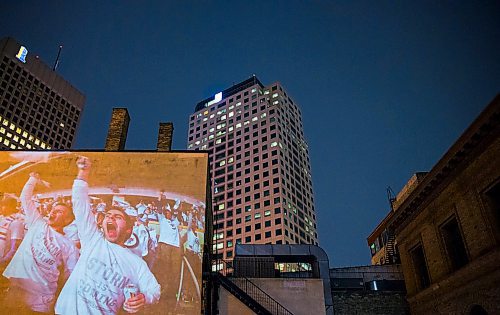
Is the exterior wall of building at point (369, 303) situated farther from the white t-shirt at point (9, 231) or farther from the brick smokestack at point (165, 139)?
the white t-shirt at point (9, 231)

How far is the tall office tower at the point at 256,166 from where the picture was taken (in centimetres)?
8688

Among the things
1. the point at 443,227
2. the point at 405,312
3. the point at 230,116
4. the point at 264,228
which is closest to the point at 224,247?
the point at 264,228

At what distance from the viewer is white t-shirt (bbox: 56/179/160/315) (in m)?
18.5

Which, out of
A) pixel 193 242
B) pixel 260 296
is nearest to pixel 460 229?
pixel 260 296

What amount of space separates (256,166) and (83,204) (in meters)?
76.1

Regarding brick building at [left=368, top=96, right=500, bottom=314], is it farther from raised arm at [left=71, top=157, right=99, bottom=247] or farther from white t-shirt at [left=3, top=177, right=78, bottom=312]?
white t-shirt at [left=3, top=177, right=78, bottom=312]

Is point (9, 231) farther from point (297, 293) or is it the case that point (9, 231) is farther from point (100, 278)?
point (297, 293)

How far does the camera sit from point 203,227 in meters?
21.1

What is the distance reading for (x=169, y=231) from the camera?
20641 millimetres

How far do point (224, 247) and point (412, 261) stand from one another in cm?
6668

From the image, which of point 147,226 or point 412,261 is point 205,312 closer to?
point 147,226

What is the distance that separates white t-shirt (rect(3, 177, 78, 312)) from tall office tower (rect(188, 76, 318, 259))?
5603 cm

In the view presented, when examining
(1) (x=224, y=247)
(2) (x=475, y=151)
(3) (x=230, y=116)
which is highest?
(3) (x=230, y=116)

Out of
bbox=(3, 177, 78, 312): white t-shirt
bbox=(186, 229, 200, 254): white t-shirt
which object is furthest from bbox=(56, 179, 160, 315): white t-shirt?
bbox=(186, 229, 200, 254): white t-shirt
